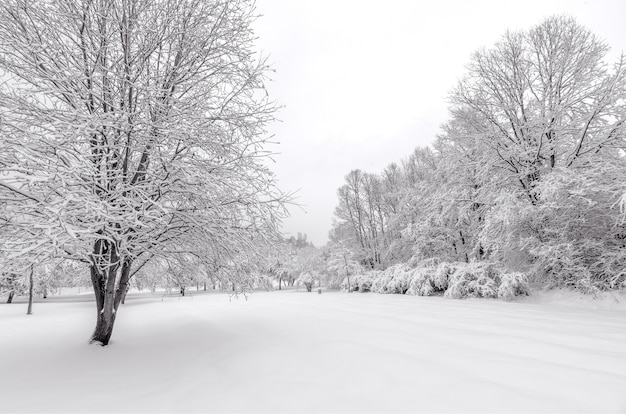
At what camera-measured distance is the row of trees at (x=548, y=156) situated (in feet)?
30.5

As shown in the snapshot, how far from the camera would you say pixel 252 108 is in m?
6.01

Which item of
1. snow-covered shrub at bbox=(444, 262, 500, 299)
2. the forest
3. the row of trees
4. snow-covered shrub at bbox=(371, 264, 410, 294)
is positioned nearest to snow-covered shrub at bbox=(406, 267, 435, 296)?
the forest

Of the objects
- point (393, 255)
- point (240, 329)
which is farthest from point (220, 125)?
point (393, 255)

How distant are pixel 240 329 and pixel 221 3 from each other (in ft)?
23.2

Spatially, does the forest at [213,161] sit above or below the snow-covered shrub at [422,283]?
above

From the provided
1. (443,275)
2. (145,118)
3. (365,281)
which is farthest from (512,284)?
(365,281)

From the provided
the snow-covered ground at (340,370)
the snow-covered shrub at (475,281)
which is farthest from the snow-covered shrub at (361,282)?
the snow-covered ground at (340,370)

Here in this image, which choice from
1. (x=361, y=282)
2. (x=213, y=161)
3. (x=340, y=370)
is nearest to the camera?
(x=340, y=370)

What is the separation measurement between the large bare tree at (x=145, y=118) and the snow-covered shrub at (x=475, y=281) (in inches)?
405

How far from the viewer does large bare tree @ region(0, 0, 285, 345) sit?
4219mm

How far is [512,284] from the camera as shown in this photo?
10469mm

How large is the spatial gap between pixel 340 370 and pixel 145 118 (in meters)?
4.76

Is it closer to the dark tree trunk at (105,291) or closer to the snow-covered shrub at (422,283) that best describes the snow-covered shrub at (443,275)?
the snow-covered shrub at (422,283)

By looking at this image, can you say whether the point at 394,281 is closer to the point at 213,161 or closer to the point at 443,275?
the point at 443,275
